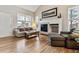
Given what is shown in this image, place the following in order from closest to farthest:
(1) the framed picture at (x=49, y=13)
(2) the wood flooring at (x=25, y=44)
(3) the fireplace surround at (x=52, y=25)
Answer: (2) the wood flooring at (x=25, y=44)
(1) the framed picture at (x=49, y=13)
(3) the fireplace surround at (x=52, y=25)

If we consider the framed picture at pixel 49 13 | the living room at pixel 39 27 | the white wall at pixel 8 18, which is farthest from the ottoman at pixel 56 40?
the white wall at pixel 8 18

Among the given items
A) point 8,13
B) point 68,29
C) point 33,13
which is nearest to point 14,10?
point 8,13

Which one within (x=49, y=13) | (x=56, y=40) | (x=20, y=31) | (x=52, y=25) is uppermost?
(x=49, y=13)

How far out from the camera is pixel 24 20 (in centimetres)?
386

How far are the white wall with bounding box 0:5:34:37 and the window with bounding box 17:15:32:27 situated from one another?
16 centimetres

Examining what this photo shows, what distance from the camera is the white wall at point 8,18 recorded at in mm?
3789

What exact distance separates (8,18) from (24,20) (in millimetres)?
730

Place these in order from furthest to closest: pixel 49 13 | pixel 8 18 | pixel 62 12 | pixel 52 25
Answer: pixel 8 18, pixel 52 25, pixel 49 13, pixel 62 12

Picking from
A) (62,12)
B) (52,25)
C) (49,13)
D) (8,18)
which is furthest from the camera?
(8,18)

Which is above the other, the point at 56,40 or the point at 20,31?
the point at 20,31

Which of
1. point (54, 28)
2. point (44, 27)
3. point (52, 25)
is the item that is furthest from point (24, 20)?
point (54, 28)

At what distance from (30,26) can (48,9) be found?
Result: 987mm

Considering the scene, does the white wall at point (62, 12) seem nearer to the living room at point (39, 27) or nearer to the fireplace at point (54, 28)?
the living room at point (39, 27)

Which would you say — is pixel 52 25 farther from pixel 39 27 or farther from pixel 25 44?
pixel 25 44
